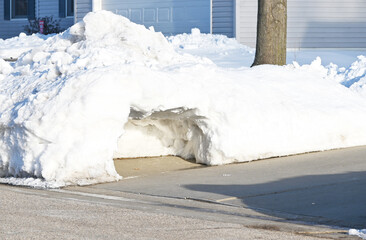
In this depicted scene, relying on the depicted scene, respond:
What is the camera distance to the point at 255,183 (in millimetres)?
8133

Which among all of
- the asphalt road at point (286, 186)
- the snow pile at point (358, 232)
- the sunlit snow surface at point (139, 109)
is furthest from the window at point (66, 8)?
the snow pile at point (358, 232)

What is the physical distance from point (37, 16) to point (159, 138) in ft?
65.6

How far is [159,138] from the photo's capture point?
33.2ft

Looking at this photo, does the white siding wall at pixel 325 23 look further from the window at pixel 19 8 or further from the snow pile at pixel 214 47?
the window at pixel 19 8

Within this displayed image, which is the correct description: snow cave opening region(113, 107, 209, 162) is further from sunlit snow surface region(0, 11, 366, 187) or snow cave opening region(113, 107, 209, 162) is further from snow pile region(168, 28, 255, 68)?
snow pile region(168, 28, 255, 68)

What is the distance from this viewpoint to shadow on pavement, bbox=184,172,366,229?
665 cm

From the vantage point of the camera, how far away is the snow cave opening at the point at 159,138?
9758 millimetres

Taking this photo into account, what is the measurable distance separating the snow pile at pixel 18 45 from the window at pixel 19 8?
4.87m

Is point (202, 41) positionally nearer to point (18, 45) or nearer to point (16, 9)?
point (18, 45)

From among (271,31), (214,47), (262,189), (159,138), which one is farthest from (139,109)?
(214,47)

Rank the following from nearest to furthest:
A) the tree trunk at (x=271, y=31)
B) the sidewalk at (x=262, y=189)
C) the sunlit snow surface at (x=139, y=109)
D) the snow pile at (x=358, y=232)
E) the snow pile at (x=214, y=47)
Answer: the snow pile at (x=358, y=232) < the sidewalk at (x=262, y=189) < the sunlit snow surface at (x=139, y=109) < the tree trunk at (x=271, y=31) < the snow pile at (x=214, y=47)

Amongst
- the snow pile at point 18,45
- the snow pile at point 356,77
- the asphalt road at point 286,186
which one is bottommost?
the asphalt road at point 286,186

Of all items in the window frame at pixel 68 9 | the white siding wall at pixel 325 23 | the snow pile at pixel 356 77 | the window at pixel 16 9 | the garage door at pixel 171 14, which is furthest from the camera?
the window at pixel 16 9

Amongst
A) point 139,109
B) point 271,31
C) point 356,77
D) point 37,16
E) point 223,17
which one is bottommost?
point 356,77
